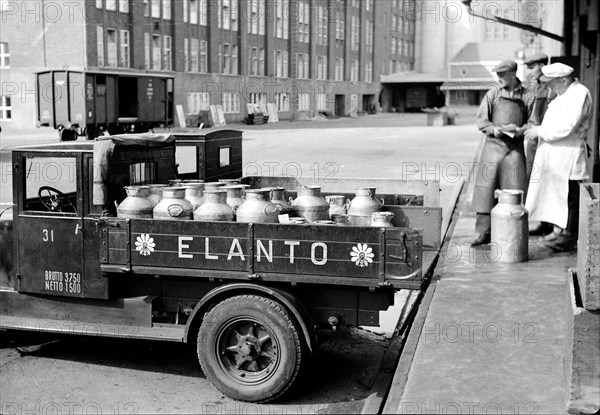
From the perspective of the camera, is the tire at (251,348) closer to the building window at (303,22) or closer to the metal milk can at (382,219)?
the metal milk can at (382,219)

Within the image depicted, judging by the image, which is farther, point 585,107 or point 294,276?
point 585,107

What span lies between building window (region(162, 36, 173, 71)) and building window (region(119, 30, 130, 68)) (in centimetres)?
369

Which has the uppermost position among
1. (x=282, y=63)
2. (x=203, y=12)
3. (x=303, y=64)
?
(x=203, y=12)

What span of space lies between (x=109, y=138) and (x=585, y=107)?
4.51 m

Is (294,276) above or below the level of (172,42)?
below

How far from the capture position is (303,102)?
2544 inches

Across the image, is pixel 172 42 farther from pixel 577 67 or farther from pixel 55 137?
pixel 577 67

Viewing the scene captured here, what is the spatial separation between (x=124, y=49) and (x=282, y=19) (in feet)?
63.8

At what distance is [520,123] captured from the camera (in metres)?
8.19

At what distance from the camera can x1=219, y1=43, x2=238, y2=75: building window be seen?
2090 inches

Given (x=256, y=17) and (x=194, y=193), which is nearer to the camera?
(x=194, y=193)

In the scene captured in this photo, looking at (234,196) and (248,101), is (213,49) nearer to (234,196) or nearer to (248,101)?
(248,101)

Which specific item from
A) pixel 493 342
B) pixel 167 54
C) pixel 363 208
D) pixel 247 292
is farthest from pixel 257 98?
pixel 493 342

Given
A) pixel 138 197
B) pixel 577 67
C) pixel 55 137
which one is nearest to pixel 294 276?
pixel 138 197
